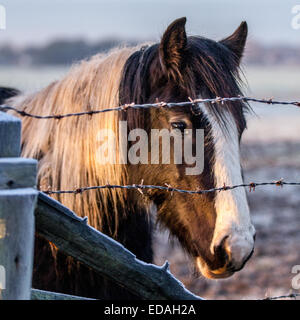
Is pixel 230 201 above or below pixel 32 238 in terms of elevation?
above

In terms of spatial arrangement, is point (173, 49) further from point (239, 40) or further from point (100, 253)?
point (100, 253)

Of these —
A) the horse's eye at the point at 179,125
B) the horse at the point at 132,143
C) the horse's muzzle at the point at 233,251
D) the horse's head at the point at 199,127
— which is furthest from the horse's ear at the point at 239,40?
the horse's muzzle at the point at 233,251

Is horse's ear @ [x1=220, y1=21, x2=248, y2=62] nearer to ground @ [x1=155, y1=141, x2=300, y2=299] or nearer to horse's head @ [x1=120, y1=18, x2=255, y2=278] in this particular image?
horse's head @ [x1=120, y1=18, x2=255, y2=278]

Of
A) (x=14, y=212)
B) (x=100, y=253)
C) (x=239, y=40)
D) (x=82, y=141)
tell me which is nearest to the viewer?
(x=14, y=212)

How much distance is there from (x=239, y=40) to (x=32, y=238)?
2.02 metres

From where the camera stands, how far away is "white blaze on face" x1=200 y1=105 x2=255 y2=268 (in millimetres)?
2293

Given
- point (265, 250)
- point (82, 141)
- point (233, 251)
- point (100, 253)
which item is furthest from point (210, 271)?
point (265, 250)

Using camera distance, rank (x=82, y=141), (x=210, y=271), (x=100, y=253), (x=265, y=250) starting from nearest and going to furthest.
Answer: (x=100, y=253), (x=210, y=271), (x=82, y=141), (x=265, y=250)

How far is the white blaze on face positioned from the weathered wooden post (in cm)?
97

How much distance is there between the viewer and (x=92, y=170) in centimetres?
288

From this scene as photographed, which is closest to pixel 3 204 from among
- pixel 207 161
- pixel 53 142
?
pixel 207 161

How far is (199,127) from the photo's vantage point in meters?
2.59

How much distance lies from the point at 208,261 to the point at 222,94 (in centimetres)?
86
